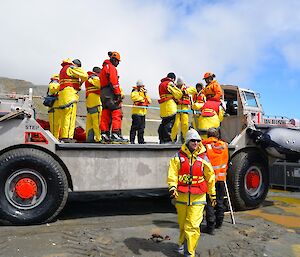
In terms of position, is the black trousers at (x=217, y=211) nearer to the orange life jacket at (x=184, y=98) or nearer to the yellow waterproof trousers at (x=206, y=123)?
the yellow waterproof trousers at (x=206, y=123)

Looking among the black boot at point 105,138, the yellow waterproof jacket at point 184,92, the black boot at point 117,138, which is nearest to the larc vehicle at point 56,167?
the black boot at point 117,138

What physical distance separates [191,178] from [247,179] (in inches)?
112

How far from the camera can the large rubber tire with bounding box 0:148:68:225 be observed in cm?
460

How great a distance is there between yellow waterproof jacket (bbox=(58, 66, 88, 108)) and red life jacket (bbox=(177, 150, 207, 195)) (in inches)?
115

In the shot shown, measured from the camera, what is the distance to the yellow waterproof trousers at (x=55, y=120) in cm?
662

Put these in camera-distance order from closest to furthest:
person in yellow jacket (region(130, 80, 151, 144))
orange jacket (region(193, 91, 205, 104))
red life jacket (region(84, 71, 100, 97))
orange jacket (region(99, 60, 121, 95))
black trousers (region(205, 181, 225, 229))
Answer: black trousers (region(205, 181, 225, 229)), orange jacket (region(99, 60, 121, 95)), red life jacket (region(84, 71, 100, 97)), orange jacket (region(193, 91, 205, 104)), person in yellow jacket (region(130, 80, 151, 144))

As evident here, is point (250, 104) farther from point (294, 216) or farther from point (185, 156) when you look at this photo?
point (185, 156)

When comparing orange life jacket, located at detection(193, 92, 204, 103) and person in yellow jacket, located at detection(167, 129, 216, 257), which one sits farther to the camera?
orange life jacket, located at detection(193, 92, 204, 103)

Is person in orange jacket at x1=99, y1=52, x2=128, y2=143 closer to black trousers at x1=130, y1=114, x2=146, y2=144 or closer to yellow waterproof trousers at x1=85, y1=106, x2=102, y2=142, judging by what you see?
yellow waterproof trousers at x1=85, y1=106, x2=102, y2=142

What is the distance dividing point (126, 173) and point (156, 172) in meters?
0.53

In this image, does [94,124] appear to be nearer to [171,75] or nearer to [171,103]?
[171,103]

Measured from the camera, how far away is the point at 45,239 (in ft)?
13.5

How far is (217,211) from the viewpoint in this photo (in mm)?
5121

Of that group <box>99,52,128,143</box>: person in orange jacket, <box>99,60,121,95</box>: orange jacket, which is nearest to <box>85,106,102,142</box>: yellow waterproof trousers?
<box>99,52,128,143</box>: person in orange jacket
